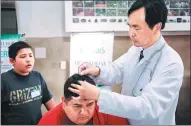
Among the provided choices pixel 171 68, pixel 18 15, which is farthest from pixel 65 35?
pixel 171 68

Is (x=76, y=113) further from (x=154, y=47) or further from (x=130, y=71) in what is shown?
(x=154, y=47)

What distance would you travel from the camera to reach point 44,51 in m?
1.54

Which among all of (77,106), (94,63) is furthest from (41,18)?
(77,106)

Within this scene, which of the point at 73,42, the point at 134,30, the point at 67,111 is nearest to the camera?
the point at 134,30

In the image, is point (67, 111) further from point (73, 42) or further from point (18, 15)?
point (18, 15)

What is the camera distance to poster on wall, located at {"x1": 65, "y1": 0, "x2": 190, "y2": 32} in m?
1.59

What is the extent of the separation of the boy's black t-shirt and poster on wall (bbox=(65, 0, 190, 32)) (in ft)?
1.48

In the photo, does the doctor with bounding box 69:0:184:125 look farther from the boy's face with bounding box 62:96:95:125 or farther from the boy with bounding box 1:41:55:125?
the boy with bounding box 1:41:55:125

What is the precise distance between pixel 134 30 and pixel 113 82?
33 centimetres

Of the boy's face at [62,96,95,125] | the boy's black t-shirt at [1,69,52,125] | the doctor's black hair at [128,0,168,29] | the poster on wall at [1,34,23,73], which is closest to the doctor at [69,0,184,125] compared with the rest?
the doctor's black hair at [128,0,168,29]

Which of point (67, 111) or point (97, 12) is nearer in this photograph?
point (67, 111)

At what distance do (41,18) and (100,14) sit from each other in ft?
1.27

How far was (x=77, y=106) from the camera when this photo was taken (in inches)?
48.5

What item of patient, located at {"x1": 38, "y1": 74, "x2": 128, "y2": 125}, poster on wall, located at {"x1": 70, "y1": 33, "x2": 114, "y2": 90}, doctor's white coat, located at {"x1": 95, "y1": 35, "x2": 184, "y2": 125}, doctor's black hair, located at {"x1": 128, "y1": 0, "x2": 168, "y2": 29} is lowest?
patient, located at {"x1": 38, "y1": 74, "x2": 128, "y2": 125}
